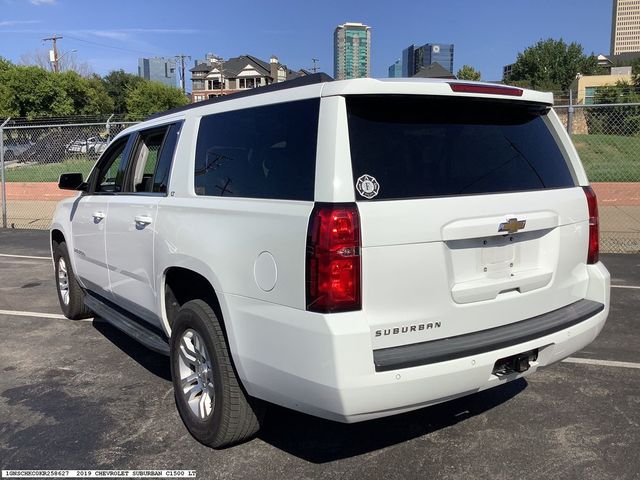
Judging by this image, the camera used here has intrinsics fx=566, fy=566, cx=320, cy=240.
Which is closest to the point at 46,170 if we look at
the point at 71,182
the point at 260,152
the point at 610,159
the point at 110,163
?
the point at 71,182

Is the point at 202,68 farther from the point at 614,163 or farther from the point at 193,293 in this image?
the point at 193,293

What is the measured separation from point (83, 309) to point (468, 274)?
4.43 m

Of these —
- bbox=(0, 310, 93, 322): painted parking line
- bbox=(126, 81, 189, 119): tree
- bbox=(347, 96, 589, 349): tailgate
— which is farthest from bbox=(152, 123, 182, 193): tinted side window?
bbox=(126, 81, 189, 119): tree

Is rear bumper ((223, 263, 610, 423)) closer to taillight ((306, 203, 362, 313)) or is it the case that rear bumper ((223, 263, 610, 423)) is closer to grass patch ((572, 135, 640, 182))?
taillight ((306, 203, 362, 313))

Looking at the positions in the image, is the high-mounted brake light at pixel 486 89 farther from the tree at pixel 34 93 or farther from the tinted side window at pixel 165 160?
the tree at pixel 34 93

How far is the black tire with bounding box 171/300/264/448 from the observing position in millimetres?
3006

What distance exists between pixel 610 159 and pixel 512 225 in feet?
53.5

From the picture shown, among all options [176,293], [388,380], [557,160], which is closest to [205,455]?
[176,293]

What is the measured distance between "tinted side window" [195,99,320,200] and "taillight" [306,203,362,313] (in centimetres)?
20

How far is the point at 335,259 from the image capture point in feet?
8.05

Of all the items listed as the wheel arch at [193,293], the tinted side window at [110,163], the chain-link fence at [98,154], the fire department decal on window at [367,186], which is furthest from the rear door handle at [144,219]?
the chain-link fence at [98,154]

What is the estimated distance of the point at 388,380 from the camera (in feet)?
8.14

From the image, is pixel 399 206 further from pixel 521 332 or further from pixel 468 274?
pixel 521 332

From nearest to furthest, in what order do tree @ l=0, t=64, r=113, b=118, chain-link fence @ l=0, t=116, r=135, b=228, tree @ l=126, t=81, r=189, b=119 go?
chain-link fence @ l=0, t=116, r=135, b=228, tree @ l=0, t=64, r=113, b=118, tree @ l=126, t=81, r=189, b=119
